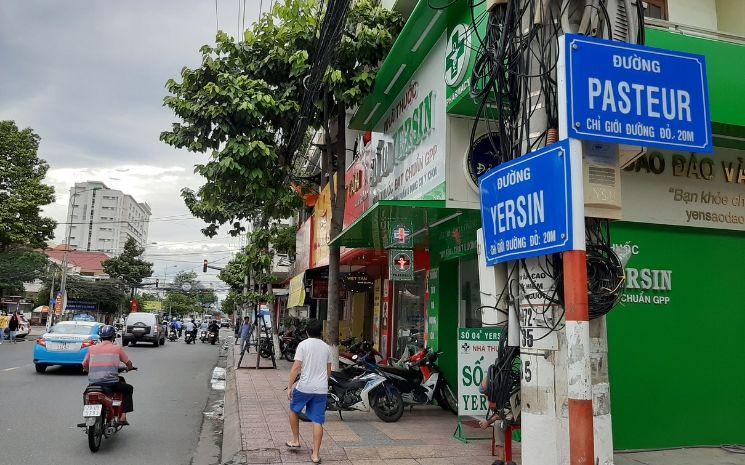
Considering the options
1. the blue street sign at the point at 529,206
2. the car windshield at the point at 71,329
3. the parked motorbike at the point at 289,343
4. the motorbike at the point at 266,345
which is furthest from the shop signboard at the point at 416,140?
the parked motorbike at the point at 289,343

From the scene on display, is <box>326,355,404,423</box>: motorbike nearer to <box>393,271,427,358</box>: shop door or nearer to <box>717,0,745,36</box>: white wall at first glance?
<box>393,271,427,358</box>: shop door

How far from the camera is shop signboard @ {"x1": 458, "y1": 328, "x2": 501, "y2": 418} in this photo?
7027mm

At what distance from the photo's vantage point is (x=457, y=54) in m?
7.41

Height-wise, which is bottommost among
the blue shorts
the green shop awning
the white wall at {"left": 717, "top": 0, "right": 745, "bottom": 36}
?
the blue shorts

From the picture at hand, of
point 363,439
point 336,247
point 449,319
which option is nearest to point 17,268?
point 336,247

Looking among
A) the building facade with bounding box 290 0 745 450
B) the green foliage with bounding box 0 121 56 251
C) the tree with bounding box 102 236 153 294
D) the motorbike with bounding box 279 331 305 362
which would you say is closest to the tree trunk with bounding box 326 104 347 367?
the building facade with bounding box 290 0 745 450

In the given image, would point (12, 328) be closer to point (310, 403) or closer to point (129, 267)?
point (310, 403)

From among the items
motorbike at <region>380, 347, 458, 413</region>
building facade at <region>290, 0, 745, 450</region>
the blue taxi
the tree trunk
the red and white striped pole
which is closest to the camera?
the red and white striped pole

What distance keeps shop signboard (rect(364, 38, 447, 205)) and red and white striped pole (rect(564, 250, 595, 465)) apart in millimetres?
3854

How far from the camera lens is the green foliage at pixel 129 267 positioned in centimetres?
6197

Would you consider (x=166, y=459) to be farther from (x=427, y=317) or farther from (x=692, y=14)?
(x=692, y=14)

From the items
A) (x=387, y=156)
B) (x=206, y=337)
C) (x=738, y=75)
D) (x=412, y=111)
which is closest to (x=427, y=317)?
(x=387, y=156)

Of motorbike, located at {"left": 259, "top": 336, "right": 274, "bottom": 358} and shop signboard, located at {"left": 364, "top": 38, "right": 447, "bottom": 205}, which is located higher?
shop signboard, located at {"left": 364, "top": 38, "right": 447, "bottom": 205}

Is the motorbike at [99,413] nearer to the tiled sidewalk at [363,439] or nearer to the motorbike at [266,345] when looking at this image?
the tiled sidewalk at [363,439]
